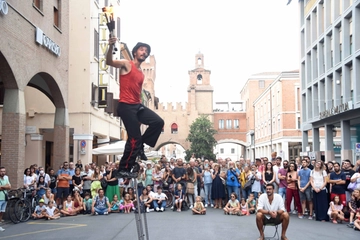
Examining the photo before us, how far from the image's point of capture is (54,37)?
16203mm

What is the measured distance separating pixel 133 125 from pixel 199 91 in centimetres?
6360

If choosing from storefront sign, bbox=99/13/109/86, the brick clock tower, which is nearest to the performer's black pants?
storefront sign, bbox=99/13/109/86

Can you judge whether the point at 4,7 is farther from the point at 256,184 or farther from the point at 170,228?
the point at 256,184

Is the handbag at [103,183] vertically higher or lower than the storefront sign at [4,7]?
lower

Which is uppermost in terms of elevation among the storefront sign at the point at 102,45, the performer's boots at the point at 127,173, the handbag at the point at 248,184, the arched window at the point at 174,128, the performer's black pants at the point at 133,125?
the storefront sign at the point at 102,45

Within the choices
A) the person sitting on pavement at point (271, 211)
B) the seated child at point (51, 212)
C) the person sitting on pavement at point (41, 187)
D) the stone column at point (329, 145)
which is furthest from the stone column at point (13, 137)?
the stone column at point (329, 145)

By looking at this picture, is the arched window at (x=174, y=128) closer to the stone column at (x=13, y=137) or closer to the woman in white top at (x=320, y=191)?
the stone column at (x=13, y=137)

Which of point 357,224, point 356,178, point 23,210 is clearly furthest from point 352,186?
point 23,210

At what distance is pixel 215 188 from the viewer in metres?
15.3

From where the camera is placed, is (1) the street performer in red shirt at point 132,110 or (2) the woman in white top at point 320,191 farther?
(2) the woman in white top at point 320,191

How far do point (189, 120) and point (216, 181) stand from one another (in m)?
49.7

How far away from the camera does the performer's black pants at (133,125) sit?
18.2 ft

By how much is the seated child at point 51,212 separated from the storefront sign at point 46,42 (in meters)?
5.52

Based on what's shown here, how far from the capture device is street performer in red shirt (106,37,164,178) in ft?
18.2
